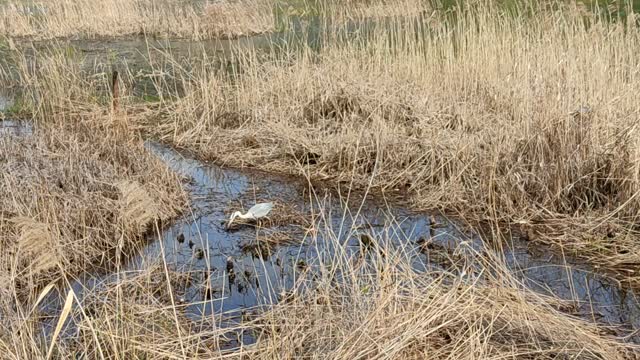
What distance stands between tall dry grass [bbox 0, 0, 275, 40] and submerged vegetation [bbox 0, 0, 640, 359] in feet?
17.6

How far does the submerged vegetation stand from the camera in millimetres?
2406

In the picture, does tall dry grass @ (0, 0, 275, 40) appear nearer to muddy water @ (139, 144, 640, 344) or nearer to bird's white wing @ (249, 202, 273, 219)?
muddy water @ (139, 144, 640, 344)

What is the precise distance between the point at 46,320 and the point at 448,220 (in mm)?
2549

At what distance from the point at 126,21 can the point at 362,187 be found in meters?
9.93

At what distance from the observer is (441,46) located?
6422 mm

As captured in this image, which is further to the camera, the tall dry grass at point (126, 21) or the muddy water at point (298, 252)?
the tall dry grass at point (126, 21)

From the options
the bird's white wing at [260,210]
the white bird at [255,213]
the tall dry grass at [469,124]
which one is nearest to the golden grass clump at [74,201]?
the white bird at [255,213]

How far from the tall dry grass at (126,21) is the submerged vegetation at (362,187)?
5.36 metres

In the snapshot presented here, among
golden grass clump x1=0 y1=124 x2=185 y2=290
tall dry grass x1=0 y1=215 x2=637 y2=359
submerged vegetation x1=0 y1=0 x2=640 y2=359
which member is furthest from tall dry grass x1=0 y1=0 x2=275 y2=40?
tall dry grass x1=0 y1=215 x2=637 y2=359

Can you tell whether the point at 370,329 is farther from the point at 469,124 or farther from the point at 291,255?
the point at 469,124

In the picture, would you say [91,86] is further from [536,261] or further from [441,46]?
[536,261]

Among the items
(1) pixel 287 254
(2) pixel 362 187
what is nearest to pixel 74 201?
(1) pixel 287 254

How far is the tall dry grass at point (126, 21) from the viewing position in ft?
41.3

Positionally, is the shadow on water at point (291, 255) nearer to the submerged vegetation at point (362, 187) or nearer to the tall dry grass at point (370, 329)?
the submerged vegetation at point (362, 187)
